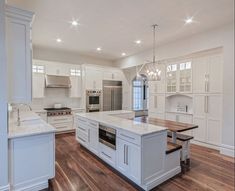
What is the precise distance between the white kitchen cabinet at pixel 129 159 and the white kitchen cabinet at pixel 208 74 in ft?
9.83

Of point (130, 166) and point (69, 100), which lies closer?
point (130, 166)

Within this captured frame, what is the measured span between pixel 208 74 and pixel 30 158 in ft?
14.5

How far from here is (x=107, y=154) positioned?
2.98m

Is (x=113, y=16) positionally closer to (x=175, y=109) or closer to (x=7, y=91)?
(x=7, y=91)

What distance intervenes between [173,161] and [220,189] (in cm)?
74

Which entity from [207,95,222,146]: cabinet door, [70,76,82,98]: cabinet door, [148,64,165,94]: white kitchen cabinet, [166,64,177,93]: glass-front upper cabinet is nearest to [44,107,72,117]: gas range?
[70,76,82,98]: cabinet door

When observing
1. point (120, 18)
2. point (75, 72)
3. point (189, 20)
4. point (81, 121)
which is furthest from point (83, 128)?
point (189, 20)

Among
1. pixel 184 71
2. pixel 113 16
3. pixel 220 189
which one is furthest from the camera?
pixel 184 71

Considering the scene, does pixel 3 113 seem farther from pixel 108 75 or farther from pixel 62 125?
pixel 108 75

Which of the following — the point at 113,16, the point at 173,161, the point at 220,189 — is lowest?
the point at 220,189

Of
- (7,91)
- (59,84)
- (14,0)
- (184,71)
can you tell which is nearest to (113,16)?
(14,0)

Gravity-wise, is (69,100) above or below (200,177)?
above

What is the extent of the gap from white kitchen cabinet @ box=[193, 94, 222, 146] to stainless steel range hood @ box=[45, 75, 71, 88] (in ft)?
13.8

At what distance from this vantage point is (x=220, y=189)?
2.38m
